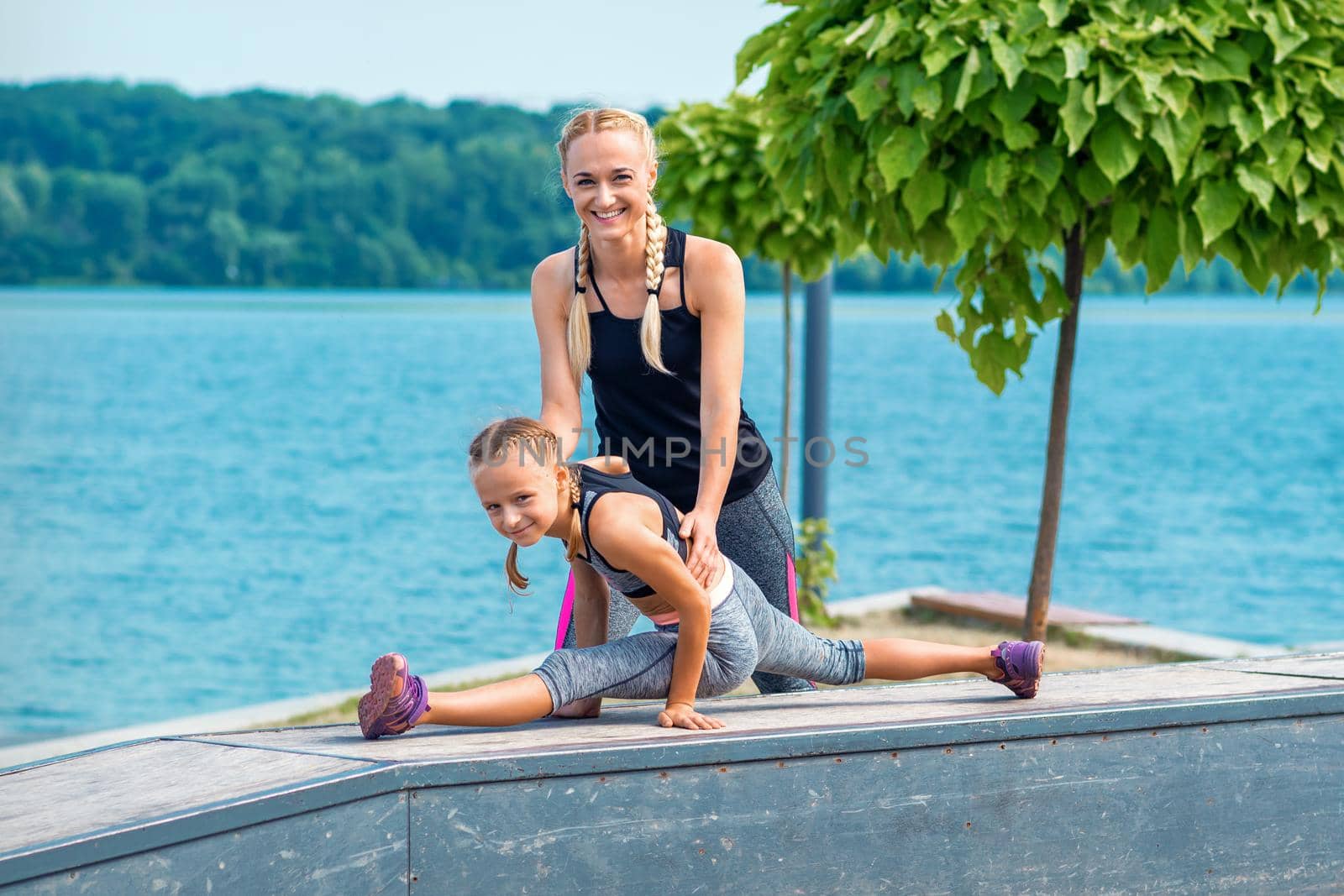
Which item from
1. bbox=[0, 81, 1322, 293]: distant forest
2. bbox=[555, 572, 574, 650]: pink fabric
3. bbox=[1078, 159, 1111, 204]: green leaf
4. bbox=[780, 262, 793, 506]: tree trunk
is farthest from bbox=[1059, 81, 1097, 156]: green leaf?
bbox=[0, 81, 1322, 293]: distant forest

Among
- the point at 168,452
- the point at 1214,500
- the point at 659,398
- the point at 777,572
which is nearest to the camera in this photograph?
the point at 659,398

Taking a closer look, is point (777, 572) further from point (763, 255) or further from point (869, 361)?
point (869, 361)

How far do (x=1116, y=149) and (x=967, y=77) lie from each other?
1.88 ft

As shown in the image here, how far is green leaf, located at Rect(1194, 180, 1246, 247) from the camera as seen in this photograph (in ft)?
17.5

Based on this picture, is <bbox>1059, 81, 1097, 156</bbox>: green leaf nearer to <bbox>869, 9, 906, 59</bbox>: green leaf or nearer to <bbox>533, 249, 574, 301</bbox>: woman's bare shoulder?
<bbox>869, 9, 906, 59</bbox>: green leaf

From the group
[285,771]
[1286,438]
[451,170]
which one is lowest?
[1286,438]

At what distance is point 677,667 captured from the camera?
3.67 meters

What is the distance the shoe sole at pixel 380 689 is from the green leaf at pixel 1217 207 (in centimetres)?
338

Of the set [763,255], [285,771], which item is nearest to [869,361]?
[763,255]

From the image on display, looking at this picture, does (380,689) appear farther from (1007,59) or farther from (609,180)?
(1007,59)

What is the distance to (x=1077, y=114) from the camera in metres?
5.21

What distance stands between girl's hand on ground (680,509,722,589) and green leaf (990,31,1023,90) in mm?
2271

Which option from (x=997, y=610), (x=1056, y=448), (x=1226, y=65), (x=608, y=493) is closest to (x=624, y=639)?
(x=608, y=493)

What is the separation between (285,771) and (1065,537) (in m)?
27.0
